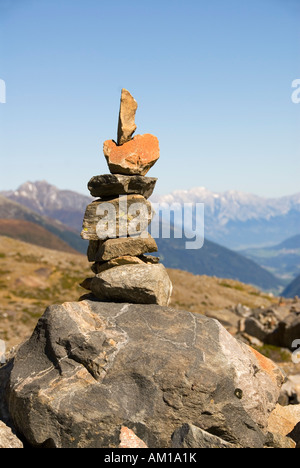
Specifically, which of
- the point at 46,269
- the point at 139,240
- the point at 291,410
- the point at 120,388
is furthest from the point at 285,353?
the point at 46,269

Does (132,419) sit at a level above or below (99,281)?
below

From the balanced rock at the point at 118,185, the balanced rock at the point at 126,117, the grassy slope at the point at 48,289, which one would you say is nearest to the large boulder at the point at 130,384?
the balanced rock at the point at 118,185

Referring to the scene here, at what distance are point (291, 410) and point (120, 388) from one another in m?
8.07

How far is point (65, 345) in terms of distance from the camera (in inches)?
455

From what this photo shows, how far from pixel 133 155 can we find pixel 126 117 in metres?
1.60

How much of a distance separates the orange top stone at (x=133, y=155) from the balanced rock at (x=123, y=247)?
106 inches

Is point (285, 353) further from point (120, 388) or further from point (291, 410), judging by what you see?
point (120, 388)

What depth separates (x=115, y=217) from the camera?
1467 centimetres

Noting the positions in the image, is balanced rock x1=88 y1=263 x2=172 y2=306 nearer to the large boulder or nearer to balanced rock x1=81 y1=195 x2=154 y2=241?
the large boulder

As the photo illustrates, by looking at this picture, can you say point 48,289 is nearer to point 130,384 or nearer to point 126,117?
point 126,117

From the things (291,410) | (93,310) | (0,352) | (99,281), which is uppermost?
(99,281)

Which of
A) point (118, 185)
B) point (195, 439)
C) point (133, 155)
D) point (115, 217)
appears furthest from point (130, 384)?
point (133, 155)

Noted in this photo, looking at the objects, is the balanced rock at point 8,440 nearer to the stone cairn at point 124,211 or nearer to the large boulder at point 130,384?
the large boulder at point 130,384

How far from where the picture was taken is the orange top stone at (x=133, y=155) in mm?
14766
